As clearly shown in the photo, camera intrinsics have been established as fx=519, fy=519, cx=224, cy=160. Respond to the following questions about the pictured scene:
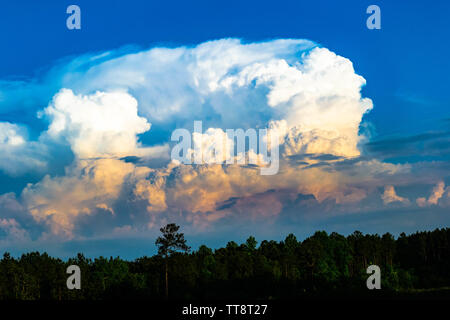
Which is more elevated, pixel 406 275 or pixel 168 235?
pixel 168 235

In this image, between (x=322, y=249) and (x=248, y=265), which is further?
(x=322, y=249)

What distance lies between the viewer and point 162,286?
5733 inches

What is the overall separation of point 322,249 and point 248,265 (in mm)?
37881

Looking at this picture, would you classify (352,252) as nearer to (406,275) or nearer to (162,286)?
(406,275)

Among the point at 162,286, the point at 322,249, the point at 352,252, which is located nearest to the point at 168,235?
the point at 162,286


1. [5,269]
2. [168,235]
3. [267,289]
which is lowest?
[267,289]

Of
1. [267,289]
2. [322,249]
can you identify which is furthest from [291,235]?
[267,289]

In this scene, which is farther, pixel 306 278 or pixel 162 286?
pixel 306 278

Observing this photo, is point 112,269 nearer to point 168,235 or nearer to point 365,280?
→ point 168,235

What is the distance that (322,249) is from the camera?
181 m
